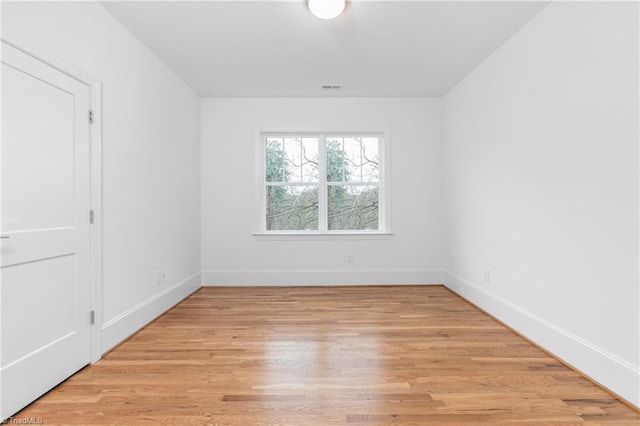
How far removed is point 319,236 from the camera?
4.92 m

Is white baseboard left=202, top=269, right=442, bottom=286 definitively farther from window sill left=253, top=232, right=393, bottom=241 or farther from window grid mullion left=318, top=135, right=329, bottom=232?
window grid mullion left=318, top=135, right=329, bottom=232

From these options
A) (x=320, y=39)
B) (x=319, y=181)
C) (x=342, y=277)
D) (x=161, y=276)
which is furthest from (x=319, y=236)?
(x=320, y=39)

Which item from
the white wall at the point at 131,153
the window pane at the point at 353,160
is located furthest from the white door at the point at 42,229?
the window pane at the point at 353,160

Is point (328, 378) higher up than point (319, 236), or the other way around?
point (319, 236)

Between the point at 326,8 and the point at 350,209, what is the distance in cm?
288

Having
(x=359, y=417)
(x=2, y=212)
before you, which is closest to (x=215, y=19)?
(x=2, y=212)

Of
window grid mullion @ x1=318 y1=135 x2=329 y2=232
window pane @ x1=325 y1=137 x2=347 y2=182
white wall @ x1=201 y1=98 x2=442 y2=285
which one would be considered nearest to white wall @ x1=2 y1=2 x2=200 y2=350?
white wall @ x1=201 y1=98 x2=442 y2=285

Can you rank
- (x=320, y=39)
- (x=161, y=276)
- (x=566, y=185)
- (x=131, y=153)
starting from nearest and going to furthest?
(x=566, y=185) < (x=131, y=153) < (x=320, y=39) < (x=161, y=276)

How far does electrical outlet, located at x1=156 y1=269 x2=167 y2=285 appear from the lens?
353 cm

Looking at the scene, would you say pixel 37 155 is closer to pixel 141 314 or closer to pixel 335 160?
pixel 141 314

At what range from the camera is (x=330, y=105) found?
488 cm

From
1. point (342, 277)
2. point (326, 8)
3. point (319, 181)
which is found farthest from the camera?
point (319, 181)

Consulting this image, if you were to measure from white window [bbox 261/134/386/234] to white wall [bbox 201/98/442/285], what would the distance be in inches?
7.7

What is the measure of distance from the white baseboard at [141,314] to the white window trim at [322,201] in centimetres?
120
